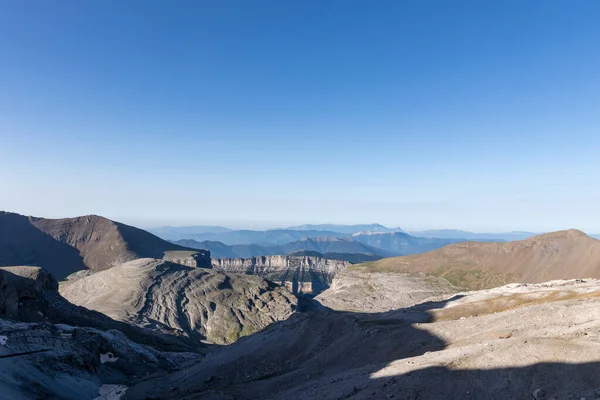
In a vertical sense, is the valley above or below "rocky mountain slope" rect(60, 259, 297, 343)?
above

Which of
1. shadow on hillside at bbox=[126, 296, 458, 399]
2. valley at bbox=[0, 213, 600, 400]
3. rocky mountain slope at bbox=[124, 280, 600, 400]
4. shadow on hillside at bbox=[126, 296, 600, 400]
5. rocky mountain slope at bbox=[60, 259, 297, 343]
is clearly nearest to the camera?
shadow on hillside at bbox=[126, 296, 600, 400]

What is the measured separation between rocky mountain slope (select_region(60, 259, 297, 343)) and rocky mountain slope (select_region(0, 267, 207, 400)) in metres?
59.4

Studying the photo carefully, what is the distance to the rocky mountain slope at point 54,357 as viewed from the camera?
34.4 meters

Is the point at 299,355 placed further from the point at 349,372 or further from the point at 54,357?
the point at 54,357

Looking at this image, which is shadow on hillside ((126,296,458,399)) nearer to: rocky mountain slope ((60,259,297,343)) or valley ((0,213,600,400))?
valley ((0,213,600,400))

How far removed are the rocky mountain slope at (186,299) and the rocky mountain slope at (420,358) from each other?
96429 millimetres

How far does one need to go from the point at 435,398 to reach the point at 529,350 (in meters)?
7.19

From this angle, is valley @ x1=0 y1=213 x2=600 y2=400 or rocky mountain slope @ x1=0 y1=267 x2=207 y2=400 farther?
rocky mountain slope @ x1=0 y1=267 x2=207 y2=400

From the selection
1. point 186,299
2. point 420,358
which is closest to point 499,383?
point 420,358

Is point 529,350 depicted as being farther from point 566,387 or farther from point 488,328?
point 488,328

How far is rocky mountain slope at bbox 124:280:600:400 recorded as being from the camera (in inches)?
839

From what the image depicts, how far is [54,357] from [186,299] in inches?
4829

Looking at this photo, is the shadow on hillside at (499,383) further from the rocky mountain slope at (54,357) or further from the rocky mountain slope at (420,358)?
the rocky mountain slope at (54,357)

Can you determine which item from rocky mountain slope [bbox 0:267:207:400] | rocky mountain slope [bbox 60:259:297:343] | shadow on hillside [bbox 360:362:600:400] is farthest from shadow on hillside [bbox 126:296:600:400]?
rocky mountain slope [bbox 60:259:297:343]
